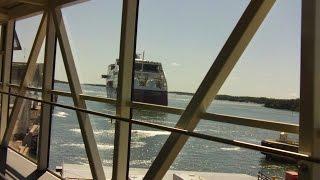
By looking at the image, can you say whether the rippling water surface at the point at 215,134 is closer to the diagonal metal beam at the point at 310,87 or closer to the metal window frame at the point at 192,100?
the metal window frame at the point at 192,100

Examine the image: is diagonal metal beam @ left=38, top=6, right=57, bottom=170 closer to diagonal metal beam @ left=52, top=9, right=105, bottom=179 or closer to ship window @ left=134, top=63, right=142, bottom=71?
diagonal metal beam @ left=52, top=9, right=105, bottom=179

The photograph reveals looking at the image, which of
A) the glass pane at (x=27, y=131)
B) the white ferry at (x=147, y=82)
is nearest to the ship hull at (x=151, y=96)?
the white ferry at (x=147, y=82)

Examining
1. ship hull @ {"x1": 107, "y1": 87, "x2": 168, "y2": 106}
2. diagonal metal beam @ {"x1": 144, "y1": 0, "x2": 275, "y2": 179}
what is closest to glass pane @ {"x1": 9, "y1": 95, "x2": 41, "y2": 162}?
ship hull @ {"x1": 107, "y1": 87, "x2": 168, "y2": 106}

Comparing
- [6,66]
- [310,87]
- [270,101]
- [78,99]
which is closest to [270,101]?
[270,101]

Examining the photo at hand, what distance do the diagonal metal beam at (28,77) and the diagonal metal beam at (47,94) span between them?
309mm

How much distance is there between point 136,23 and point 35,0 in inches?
80.1

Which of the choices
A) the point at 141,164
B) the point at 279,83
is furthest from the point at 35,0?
the point at 279,83

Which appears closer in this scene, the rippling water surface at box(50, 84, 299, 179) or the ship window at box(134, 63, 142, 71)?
the rippling water surface at box(50, 84, 299, 179)

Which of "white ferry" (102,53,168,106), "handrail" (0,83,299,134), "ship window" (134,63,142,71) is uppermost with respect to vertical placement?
"ship window" (134,63,142,71)

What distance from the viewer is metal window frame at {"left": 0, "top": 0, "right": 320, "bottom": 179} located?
207cm

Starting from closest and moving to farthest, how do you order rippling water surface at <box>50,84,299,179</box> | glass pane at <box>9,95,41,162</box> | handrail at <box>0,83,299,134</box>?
handrail at <box>0,83,299,134</box>, rippling water surface at <box>50,84,299,179</box>, glass pane at <box>9,95,41,162</box>

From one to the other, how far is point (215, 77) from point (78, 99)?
2217 millimetres

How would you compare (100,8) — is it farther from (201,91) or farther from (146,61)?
(201,91)

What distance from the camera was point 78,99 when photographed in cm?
455
